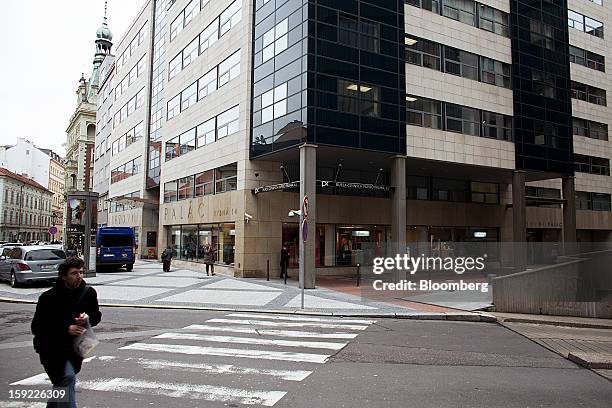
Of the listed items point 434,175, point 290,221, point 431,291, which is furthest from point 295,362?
point 434,175

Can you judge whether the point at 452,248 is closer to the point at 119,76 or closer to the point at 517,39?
the point at 517,39

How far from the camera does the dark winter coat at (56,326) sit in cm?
422

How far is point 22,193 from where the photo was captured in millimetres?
87625

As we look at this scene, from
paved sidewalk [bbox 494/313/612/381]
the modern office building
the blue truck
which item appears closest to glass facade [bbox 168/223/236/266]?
the modern office building

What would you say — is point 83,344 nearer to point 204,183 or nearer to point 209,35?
point 204,183

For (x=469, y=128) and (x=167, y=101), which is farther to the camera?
(x=167, y=101)

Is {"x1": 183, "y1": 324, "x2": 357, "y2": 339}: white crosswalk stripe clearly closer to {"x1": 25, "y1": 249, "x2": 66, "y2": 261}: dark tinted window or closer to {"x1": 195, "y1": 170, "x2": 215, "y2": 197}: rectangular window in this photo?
{"x1": 25, "y1": 249, "x2": 66, "y2": 261}: dark tinted window

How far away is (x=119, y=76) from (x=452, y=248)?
138ft

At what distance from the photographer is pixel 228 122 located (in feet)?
85.3

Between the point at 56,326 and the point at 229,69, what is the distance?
78.8 ft

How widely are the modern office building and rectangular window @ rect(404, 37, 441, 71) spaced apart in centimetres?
8

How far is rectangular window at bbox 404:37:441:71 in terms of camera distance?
2419 cm

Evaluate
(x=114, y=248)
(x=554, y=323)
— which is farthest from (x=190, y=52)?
(x=554, y=323)

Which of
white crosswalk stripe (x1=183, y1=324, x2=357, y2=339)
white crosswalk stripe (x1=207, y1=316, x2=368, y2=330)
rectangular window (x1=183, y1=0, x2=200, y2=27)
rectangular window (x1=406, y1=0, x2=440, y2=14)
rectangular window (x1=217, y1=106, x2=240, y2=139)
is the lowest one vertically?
white crosswalk stripe (x1=207, y1=316, x2=368, y2=330)
